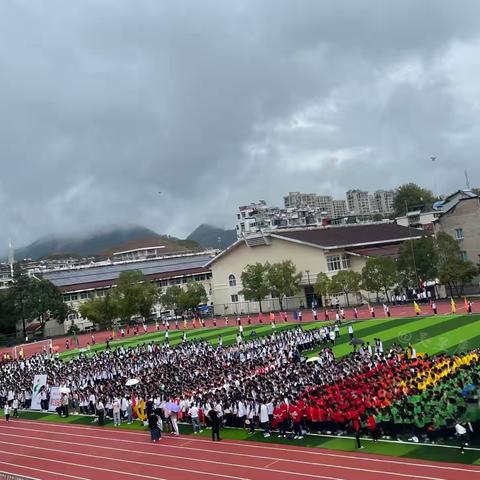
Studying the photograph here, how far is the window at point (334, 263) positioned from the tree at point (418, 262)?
10552 millimetres

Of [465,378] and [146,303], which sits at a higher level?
[146,303]

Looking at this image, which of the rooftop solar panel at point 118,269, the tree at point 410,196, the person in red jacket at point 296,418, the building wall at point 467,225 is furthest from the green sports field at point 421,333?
the tree at point 410,196

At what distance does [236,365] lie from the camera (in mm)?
27406

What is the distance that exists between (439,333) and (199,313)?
41469 millimetres

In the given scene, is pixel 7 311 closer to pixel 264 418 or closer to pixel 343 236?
pixel 343 236

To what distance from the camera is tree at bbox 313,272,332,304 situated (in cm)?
5275

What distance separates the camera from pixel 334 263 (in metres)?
60.2

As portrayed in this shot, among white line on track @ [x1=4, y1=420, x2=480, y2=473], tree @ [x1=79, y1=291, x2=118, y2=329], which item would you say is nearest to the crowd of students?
white line on track @ [x1=4, y1=420, x2=480, y2=473]

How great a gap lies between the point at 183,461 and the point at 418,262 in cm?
3589

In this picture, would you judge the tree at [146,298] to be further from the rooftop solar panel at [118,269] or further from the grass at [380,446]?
the grass at [380,446]

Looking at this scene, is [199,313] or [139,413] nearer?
[139,413]

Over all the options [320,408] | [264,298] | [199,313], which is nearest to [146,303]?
[199,313]

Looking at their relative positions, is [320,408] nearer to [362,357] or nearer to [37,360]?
[362,357]

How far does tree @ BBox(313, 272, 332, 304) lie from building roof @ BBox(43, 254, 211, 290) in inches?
1202
